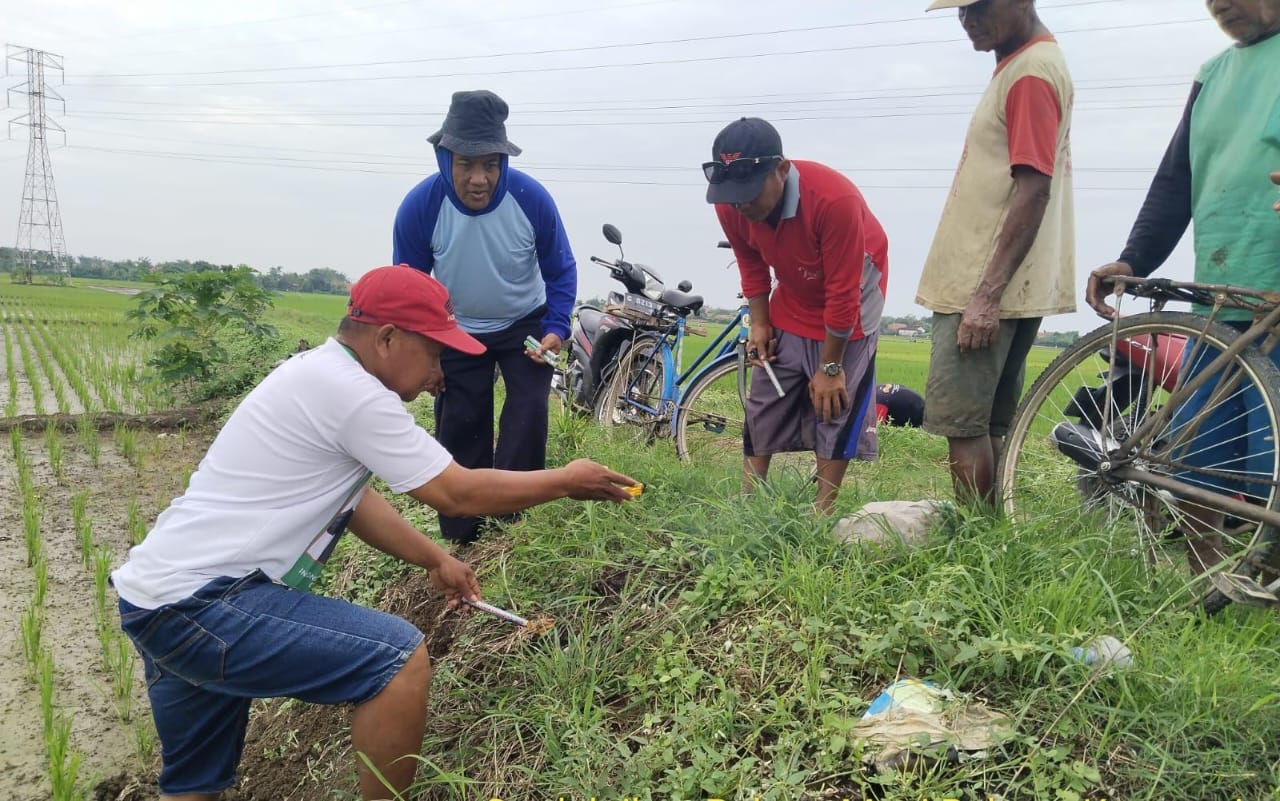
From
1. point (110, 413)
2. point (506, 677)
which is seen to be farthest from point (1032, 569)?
point (110, 413)

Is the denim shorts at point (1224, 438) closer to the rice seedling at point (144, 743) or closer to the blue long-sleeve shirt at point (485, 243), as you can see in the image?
the blue long-sleeve shirt at point (485, 243)

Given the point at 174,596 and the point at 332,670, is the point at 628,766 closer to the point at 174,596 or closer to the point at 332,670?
the point at 332,670

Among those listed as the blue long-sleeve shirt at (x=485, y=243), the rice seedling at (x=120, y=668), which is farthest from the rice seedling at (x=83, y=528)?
the blue long-sleeve shirt at (x=485, y=243)

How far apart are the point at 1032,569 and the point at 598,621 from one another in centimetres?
123

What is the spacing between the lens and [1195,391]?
92.0 inches

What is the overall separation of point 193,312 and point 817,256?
7.39 m

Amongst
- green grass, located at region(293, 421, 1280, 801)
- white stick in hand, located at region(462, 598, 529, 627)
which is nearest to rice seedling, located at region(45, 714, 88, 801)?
green grass, located at region(293, 421, 1280, 801)

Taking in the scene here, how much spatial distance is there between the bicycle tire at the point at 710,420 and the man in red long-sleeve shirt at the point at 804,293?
0.75 m

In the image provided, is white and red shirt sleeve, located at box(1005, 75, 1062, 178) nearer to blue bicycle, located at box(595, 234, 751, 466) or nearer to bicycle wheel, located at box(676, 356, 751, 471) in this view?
bicycle wheel, located at box(676, 356, 751, 471)

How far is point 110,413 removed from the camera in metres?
7.57

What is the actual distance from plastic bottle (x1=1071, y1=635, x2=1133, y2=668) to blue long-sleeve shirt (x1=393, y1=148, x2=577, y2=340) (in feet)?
7.38

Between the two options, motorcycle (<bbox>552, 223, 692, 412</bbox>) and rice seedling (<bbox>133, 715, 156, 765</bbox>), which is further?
motorcycle (<bbox>552, 223, 692, 412</bbox>)

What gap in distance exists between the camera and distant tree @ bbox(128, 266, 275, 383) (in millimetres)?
8320

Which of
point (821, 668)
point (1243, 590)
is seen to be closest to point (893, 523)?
point (821, 668)
